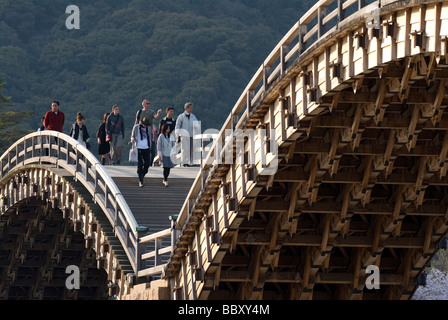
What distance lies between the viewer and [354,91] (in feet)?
72.4

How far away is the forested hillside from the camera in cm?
9306

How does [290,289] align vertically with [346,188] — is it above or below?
below

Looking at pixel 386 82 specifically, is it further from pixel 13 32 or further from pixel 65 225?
pixel 13 32

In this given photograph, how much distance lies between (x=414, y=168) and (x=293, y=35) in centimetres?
469

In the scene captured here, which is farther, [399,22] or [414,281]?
[414,281]

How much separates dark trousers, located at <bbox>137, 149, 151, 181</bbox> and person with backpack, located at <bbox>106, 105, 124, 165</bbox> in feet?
10.7

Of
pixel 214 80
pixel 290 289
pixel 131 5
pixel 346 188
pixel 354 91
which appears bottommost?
pixel 290 289

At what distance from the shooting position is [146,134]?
31.8m

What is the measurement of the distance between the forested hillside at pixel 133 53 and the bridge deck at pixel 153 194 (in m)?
54.1

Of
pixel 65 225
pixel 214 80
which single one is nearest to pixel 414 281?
pixel 65 225

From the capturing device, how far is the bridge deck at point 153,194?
3181cm

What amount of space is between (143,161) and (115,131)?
14.0 ft

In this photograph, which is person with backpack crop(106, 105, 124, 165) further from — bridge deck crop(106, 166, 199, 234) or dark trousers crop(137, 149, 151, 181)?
dark trousers crop(137, 149, 151, 181)

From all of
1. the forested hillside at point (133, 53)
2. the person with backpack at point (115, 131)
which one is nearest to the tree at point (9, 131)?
the forested hillside at point (133, 53)
